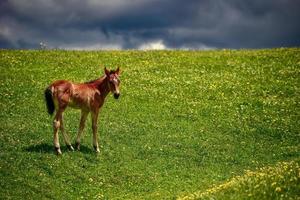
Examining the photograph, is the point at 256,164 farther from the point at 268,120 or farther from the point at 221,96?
the point at 221,96

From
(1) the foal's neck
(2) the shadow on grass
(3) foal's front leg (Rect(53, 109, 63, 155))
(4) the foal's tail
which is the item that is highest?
(1) the foal's neck

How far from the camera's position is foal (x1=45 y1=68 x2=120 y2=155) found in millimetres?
27391

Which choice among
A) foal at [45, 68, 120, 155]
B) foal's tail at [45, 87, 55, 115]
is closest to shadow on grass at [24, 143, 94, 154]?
foal at [45, 68, 120, 155]

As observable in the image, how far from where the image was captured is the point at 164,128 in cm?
3419

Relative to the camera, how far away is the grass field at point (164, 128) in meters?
24.3

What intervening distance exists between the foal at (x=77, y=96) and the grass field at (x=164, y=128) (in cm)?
125

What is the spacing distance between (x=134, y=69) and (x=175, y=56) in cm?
705

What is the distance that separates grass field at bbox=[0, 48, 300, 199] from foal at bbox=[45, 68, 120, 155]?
4.11 ft

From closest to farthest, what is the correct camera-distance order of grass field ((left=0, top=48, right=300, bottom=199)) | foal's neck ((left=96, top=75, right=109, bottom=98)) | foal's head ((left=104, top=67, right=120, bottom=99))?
grass field ((left=0, top=48, right=300, bottom=199)), foal's head ((left=104, top=67, right=120, bottom=99)), foal's neck ((left=96, top=75, right=109, bottom=98))

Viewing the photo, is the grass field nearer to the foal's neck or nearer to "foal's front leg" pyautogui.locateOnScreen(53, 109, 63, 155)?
"foal's front leg" pyautogui.locateOnScreen(53, 109, 63, 155)

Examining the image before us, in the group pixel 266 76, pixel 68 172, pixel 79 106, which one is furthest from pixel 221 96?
pixel 68 172

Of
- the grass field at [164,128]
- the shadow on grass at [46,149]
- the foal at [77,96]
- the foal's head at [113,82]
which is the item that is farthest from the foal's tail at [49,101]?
the foal's head at [113,82]

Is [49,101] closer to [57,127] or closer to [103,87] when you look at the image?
[57,127]

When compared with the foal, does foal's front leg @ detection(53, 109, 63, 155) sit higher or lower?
lower
